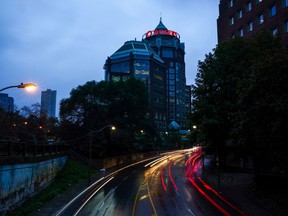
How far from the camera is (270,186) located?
26.8 meters

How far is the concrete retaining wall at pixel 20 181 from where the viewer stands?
17922 mm

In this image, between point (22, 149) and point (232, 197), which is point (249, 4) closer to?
point (232, 197)

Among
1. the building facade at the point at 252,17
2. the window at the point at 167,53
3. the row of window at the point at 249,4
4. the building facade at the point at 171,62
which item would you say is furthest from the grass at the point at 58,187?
the window at the point at 167,53

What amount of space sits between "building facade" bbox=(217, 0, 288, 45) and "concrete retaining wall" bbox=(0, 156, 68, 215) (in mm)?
30027

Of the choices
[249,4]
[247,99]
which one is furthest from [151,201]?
[249,4]

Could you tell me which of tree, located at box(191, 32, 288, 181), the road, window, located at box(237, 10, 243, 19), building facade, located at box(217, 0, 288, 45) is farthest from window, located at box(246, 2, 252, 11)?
→ the road

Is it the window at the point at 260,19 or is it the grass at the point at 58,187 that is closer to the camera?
the grass at the point at 58,187

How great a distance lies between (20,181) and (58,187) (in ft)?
32.7

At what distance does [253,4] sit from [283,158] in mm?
38499

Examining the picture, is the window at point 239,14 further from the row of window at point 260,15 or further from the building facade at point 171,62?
the building facade at point 171,62

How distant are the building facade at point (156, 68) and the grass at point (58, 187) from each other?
8924 centimetres

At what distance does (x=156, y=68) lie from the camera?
161875 mm

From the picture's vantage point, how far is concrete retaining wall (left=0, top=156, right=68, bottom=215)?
1792 cm

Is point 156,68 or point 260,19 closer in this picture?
point 260,19
